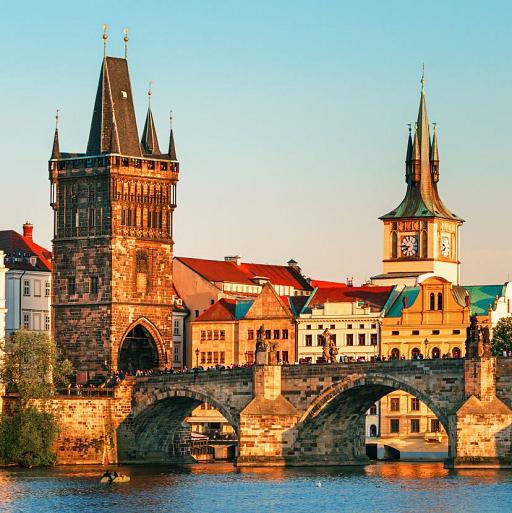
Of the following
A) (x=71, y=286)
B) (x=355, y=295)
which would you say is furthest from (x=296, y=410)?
(x=355, y=295)

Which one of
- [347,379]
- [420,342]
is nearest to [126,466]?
[347,379]

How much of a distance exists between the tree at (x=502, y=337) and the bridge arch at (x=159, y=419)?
22.3 metres

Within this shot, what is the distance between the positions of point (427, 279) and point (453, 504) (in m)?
55.0

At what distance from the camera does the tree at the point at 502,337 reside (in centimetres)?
17862

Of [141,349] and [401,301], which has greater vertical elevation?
[401,301]

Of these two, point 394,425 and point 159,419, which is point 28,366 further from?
point 394,425

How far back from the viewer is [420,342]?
186m

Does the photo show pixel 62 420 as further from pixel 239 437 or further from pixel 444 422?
pixel 444 422

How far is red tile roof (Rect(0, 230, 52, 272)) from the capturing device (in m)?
183

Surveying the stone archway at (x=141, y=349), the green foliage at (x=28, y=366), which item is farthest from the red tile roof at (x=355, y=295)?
the green foliage at (x=28, y=366)

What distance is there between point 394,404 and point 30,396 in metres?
32.9

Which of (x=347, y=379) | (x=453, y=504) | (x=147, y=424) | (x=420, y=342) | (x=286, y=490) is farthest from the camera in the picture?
(x=420, y=342)

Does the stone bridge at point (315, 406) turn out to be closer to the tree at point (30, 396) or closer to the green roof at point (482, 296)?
the tree at point (30, 396)

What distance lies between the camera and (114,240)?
174625 millimetres
